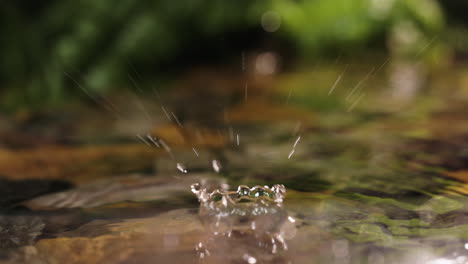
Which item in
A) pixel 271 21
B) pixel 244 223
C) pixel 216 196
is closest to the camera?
pixel 244 223

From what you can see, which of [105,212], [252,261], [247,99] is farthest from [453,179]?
[247,99]

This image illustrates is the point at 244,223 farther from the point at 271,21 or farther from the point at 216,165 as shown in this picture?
the point at 271,21

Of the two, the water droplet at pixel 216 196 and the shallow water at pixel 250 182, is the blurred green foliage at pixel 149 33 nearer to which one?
the shallow water at pixel 250 182

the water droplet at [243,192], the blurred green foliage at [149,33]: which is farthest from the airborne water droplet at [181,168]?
the blurred green foliage at [149,33]

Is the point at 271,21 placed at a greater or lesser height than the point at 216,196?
greater

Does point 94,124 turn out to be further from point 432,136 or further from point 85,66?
point 432,136

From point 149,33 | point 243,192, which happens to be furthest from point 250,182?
point 149,33

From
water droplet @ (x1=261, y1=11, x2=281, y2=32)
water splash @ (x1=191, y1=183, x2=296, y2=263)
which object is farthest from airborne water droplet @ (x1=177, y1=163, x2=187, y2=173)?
water droplet @ (x1=261, y1=11, x2=281, y2=32)
